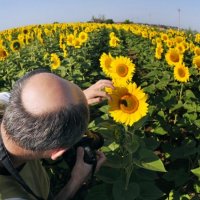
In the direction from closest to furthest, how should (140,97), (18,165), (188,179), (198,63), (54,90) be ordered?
(54,90)
(18,165)
(140,97)
(188,179)
(198,63)

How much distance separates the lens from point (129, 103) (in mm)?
2611

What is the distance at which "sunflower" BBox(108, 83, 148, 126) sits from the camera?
8.38 ft

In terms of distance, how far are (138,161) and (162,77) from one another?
3.45 meters

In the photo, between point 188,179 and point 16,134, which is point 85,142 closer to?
point 16,134

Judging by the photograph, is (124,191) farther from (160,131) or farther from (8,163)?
(160,131)

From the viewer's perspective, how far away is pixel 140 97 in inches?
101

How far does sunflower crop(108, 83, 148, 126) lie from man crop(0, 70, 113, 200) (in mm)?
814

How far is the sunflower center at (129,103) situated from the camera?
2580 mm

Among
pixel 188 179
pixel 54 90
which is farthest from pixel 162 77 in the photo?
pixel 54 90

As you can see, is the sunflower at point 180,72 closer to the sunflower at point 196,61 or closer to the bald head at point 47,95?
the sunflower at point 196,61

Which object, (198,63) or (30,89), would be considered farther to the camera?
(198,63)

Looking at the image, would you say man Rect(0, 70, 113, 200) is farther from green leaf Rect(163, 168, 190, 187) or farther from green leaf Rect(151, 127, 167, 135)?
green leaf Rect(151, 127, 167, 135)

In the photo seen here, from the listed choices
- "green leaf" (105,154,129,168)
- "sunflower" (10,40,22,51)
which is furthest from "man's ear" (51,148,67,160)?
"sunflower" (10,40,22,51)

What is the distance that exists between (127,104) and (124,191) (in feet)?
2.10
